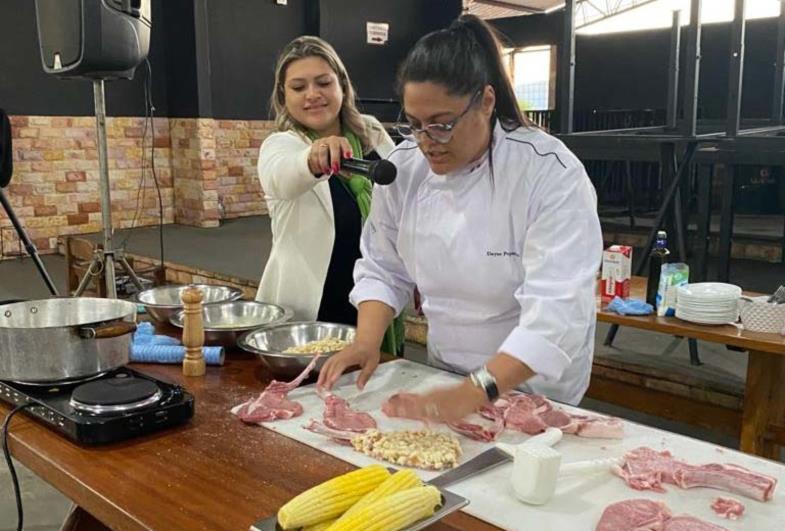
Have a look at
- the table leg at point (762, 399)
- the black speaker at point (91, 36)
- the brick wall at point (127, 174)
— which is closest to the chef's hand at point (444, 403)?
the table leg at point (762, 399)

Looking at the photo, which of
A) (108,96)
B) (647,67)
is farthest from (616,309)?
(647,67)

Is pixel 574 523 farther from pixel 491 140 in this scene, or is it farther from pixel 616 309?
pixel 616 309

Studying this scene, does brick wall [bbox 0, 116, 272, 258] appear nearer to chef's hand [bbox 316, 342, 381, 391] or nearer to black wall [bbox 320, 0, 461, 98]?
black wall [bbox 320, 0, 461, 98]

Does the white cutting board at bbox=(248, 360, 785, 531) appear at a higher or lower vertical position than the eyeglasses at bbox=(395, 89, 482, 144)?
lower

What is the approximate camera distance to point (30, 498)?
2.63 meters

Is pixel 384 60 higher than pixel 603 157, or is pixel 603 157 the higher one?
pixel 384 60

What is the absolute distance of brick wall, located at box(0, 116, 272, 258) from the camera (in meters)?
6.29

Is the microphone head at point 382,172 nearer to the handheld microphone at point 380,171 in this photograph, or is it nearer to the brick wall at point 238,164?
the handheld microphone at point 380,171

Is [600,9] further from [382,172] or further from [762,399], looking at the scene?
[382,172]

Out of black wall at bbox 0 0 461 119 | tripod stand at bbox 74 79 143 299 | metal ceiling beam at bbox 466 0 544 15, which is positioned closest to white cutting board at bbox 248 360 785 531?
tripod stand at bbox 74 79 143 299

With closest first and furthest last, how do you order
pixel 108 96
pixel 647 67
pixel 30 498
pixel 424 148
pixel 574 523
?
pixel 574 523 < pixel 424 148 < pixel 30 498 < pixel 108 96 < pixel 647 67

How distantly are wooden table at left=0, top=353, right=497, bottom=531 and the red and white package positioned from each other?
1.99m

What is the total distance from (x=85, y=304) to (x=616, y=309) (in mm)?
1957

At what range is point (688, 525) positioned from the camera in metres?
0.94
